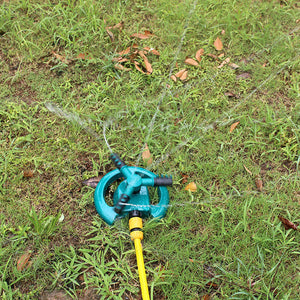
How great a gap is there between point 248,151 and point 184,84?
2.57 ft

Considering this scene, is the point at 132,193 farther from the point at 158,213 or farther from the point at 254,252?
the point at 254,252

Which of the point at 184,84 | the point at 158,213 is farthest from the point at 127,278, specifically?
the point at 184,84

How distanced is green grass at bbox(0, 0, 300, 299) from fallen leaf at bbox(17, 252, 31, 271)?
0.02 m

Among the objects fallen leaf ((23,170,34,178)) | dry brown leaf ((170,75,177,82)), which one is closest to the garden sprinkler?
fallen leaf ((23,170,34,178))

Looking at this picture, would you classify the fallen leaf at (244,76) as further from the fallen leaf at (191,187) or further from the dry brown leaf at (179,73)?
the fallen leaf at (191,187)

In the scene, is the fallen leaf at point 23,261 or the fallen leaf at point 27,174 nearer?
the fallen leaf at point 23,261

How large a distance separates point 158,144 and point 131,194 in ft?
1.85

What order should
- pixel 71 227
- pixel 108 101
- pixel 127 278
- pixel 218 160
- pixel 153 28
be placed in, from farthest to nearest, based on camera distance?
pixel 153 28
pixel 108 101
pixel 218 160
pixel 71 227
pixel 127 278

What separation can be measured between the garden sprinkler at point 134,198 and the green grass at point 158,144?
0.31 feet

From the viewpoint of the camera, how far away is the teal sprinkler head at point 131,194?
6.81 ft

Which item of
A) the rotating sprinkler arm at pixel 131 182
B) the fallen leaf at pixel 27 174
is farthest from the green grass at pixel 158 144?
the rotating sprinkler arm at pixel 131 182

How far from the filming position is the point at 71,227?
2.18m

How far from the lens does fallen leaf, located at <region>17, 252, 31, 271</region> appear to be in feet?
6.61

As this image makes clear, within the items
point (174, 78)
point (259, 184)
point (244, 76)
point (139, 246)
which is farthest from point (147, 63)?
point (139, 246)
